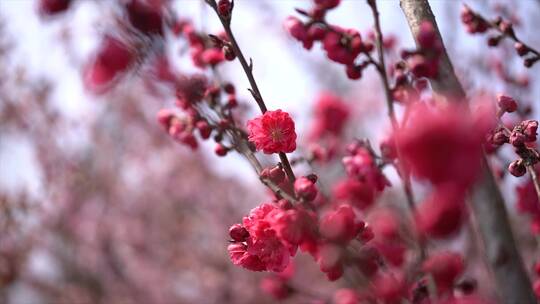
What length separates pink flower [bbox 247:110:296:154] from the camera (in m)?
1.47

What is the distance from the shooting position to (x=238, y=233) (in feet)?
4.78

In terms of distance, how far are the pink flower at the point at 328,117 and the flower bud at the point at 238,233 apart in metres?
2.60

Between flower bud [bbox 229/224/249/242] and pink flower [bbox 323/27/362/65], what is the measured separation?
Result: 0.65m

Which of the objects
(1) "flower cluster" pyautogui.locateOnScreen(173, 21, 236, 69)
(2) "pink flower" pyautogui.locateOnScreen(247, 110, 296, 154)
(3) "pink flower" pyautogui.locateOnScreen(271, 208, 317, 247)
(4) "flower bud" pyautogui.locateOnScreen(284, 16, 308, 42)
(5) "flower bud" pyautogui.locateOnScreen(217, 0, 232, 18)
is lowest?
(3) "pink flower" pyautogui.locateOnScreen(271, 208, 317, 247)

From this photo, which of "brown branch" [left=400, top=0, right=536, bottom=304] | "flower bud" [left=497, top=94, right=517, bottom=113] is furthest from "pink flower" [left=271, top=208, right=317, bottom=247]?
"flower bud" [left=497, top=94, right=517, bottom=113]

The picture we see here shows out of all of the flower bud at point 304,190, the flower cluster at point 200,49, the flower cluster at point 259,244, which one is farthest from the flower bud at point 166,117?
the flower bud at point 304,190

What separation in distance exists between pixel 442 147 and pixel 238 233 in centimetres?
79

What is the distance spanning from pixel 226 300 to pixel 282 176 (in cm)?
727

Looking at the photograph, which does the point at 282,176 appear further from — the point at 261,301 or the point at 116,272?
the point at 116,272

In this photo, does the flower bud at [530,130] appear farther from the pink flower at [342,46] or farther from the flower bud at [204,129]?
the flower bud at [204,129]

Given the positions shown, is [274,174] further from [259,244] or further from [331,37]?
[331,37]

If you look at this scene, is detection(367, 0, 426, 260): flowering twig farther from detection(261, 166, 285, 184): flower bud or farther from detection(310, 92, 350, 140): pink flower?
detection(310, 92, 350, 140): pink flower

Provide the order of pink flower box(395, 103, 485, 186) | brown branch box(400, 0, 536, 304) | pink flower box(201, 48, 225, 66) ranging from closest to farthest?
pink flower box(395, 103, 485, 186), brown branch box(400, 0, 536, 304), pink flower box(201, 48, 225, 66)

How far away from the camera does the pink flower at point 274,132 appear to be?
147cm
